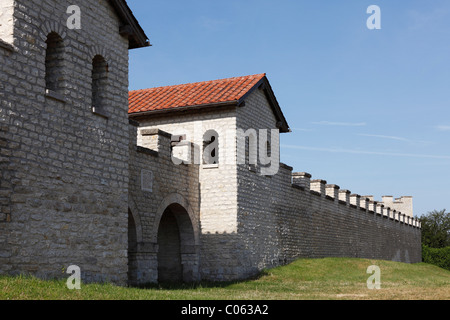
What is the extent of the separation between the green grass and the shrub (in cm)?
2581

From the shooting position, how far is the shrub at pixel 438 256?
45219 millimetres

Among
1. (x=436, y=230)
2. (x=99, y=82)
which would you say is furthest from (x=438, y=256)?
(x=99, y=82)

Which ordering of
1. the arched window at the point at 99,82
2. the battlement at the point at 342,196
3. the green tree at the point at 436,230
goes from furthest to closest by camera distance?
1. the green tree at the point at 436,230
2. the battlement at the point at 342,196
3. the arched window at the point at 99,82

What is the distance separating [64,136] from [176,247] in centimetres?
805

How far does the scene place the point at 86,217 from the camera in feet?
36.7

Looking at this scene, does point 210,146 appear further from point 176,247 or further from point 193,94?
point 176,247

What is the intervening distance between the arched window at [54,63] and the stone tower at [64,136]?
0.8 inches

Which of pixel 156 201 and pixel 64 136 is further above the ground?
pixel 64 136

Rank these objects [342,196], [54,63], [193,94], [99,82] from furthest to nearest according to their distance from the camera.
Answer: [342,196] → [193,94] → [99,82] → [54,63]

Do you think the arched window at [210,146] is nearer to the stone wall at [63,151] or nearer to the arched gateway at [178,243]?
the arched gateway at [178,243]

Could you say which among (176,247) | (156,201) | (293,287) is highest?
(156,201)

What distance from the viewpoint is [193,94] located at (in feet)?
64.1

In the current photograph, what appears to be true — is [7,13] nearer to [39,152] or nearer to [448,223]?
[39,152]

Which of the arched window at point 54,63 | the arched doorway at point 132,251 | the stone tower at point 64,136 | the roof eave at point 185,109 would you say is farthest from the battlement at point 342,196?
the arched window at point 54,63
